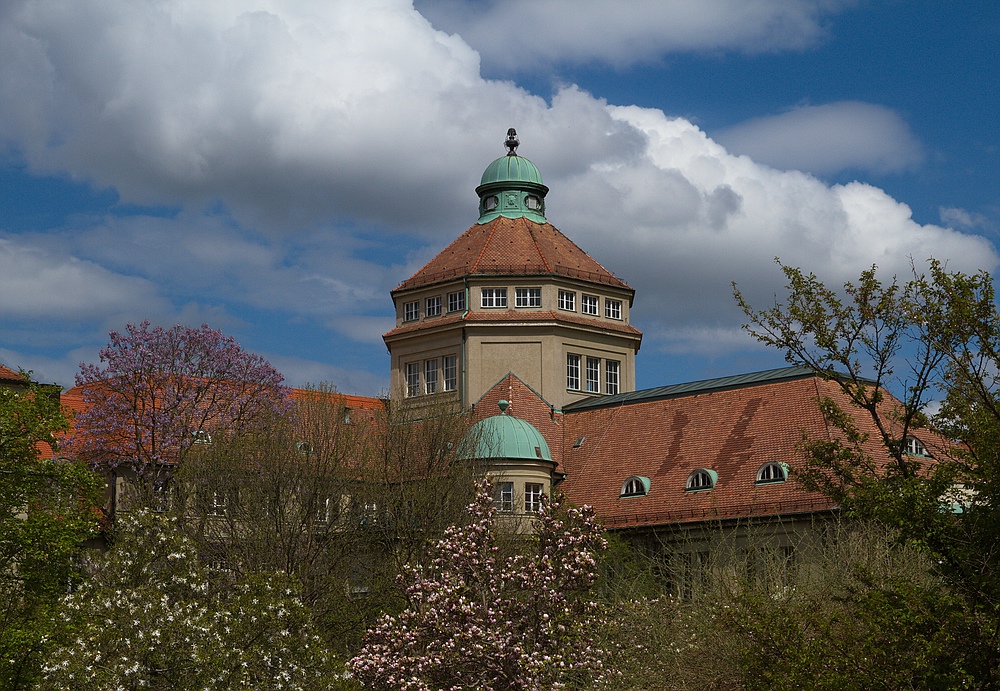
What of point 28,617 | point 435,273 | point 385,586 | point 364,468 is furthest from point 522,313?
point 28,617

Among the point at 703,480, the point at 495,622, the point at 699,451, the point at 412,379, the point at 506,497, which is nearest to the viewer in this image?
the point at 495,622

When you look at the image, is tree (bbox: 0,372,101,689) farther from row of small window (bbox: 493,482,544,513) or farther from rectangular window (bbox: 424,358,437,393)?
rectangular window (bbox: 424,358,437,393)

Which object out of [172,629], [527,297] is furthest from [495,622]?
[527,297]

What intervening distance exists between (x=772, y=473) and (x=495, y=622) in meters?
24.3

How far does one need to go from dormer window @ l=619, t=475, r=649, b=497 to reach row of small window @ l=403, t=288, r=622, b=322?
37.4 ft

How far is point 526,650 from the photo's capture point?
84.0ft

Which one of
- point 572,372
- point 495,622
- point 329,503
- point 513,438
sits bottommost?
point 495,622

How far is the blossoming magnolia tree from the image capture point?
83.3ft

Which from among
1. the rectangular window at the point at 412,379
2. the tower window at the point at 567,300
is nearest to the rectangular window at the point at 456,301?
the rectangular window at the point at 412,379

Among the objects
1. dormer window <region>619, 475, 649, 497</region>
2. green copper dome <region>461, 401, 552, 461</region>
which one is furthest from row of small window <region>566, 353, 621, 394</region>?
dormer window <region>619, 475, 649, 497</region>

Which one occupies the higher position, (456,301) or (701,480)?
(456,301)

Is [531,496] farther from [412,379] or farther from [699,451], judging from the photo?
[412,379]

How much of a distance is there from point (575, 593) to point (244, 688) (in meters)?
6.77

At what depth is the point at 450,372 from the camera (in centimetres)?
6128
